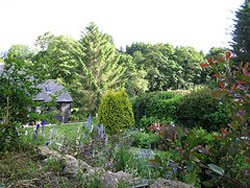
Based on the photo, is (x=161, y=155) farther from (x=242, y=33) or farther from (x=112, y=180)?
(x=242, y=33)

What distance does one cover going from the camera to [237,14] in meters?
18.5

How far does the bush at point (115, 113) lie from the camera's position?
9.16 meters

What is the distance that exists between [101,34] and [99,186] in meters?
24.2

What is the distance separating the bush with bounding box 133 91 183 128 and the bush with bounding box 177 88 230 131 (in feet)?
1.06

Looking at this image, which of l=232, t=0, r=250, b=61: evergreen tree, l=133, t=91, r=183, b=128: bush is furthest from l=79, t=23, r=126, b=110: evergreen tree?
l=133, t=91, r=183, b=128: bush

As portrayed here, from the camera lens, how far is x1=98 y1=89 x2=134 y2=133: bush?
916 cm

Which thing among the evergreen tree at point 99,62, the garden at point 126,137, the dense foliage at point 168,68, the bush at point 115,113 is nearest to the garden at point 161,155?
the garden at point 126,137

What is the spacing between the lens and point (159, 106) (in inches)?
408

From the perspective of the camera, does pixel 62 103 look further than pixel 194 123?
Yes

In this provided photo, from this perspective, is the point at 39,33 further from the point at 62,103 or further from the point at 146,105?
the point at 146,105

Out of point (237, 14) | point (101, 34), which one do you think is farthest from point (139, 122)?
point (101, 34)

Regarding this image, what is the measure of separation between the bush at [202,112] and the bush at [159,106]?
0.32 m

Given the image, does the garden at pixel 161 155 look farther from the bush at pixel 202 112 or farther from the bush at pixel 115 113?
the bush at pixel 115 113

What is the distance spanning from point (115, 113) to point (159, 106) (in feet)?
6.63
